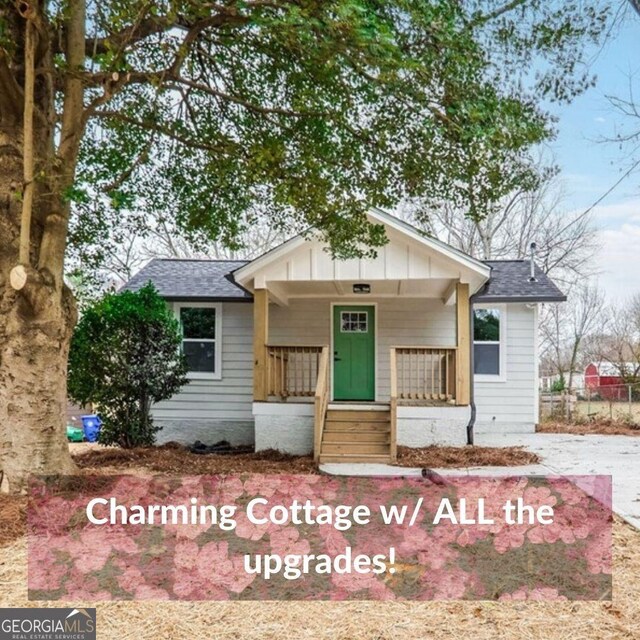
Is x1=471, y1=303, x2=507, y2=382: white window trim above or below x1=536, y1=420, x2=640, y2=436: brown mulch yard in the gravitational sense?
above

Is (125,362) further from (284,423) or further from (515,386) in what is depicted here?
(515,386)

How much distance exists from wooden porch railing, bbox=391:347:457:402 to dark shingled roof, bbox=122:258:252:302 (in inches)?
132

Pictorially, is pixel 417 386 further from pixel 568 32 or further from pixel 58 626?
pixel 58 626

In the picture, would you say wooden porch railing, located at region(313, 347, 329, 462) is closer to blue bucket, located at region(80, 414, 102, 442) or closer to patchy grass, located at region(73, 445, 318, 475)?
patchy grass, located at region(73, 445, 318, 475)

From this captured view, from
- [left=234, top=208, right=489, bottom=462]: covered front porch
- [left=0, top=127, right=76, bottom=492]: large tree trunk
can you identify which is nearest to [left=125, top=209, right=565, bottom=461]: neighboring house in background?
[left=234, top=208, right=489, bottom=462]: covered front porch

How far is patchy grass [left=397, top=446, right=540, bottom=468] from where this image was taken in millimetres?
7598

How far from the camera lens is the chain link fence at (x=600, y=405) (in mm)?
13984

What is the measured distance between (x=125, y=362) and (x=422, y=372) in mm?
5445

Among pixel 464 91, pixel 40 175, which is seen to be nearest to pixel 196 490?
pixel 40 175

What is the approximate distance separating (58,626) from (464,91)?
5379 mm
